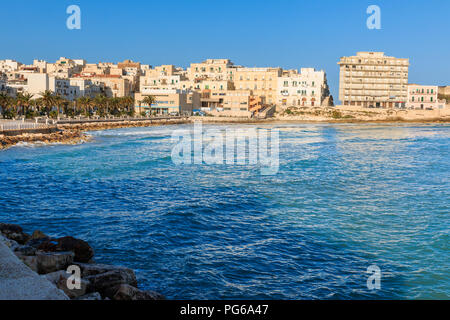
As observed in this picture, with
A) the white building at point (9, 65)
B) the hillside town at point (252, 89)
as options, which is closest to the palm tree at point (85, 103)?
the hillside town at point (252, 89)

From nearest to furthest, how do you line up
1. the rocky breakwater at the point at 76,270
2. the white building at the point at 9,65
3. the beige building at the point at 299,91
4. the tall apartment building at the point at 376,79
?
the rocky breakwater at the point at 76,270 < the beige building at the point at 299,91 < the tall apartment building at the point at 376,79 < the white building at the point at 9,65

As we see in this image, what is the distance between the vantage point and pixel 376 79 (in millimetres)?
140875

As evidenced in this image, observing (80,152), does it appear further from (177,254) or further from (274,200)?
(177,254)

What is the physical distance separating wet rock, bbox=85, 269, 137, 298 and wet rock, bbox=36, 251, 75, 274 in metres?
1.18

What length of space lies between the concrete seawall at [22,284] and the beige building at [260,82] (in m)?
131

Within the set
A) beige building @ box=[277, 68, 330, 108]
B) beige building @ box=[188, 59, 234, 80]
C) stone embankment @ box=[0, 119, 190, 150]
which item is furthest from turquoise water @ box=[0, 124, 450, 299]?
beige building @ box=[188, 59, 234, 80]

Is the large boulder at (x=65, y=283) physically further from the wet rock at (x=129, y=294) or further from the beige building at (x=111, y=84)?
the beige building at (x=111, y=84)

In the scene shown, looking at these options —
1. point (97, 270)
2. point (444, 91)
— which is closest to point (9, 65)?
point (444, 91)

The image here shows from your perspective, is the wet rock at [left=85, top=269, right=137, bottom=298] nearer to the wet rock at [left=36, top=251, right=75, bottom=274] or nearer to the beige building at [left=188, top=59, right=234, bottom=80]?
the wet rock at [left=36, top=251, right=75, bottom=274]

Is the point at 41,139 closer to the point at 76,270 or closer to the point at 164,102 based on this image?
the point at 76,270

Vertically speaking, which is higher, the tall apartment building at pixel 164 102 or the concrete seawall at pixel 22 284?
the tall apartment building at pixel 164 102

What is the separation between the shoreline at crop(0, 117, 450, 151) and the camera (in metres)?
55.3

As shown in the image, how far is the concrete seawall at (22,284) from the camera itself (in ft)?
29.1
